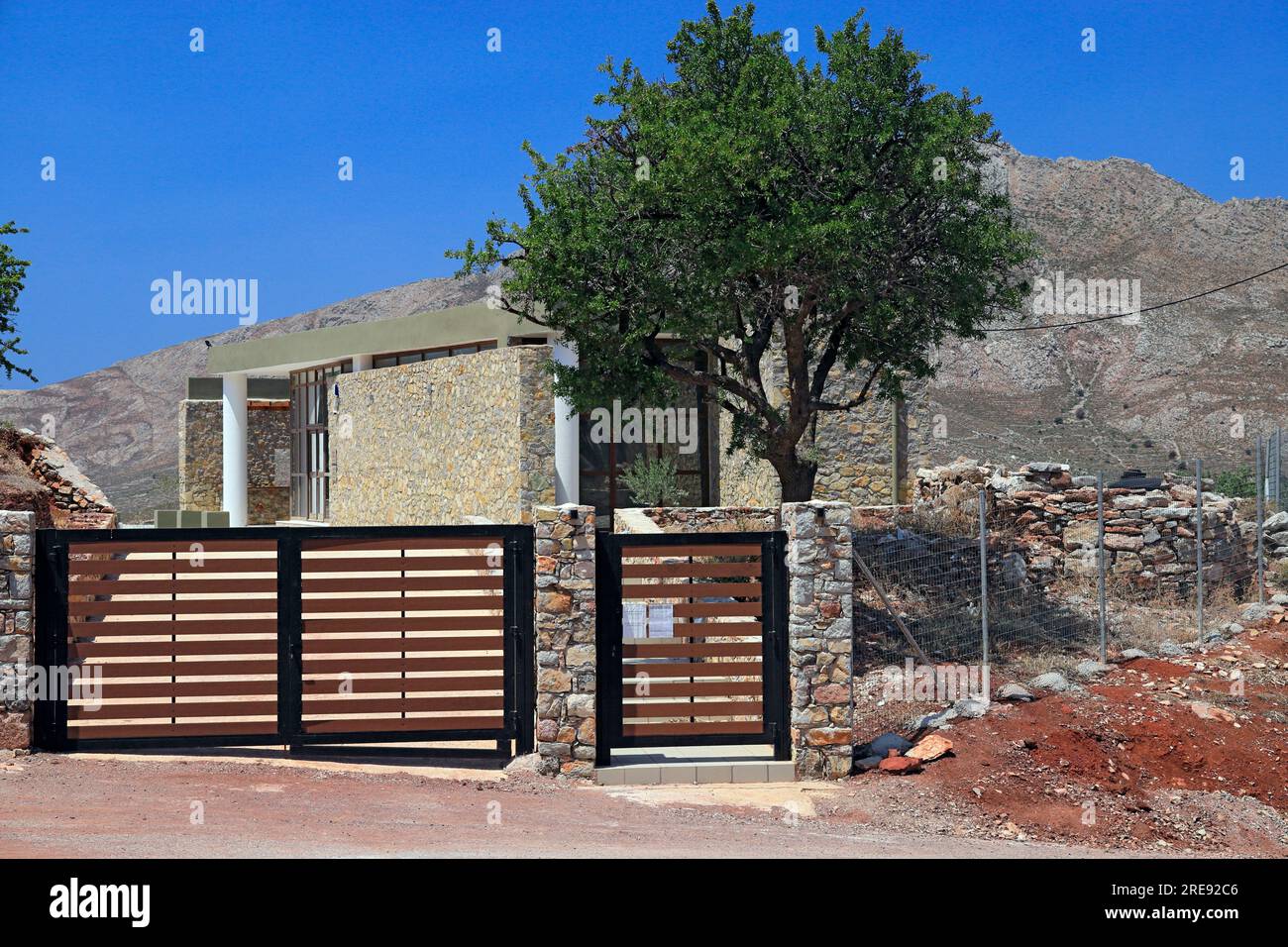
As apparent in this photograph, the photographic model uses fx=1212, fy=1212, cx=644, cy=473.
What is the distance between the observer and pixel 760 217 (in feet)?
59.8

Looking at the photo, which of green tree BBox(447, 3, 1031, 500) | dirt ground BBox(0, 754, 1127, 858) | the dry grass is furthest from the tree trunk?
dirt ground BBox(0, 754, 1127, 858)

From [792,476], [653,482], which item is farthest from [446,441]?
[792,476]

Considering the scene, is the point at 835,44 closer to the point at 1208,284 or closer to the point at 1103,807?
the point at 1103,807

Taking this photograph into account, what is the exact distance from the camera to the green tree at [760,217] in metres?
17.6

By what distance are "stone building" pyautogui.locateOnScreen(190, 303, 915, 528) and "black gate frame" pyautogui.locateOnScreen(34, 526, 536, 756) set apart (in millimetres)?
10357

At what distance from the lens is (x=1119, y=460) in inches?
2254

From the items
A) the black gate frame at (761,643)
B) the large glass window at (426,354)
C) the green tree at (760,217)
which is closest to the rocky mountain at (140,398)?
the large glass window at (426,354)

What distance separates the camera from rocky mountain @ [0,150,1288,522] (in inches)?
2415

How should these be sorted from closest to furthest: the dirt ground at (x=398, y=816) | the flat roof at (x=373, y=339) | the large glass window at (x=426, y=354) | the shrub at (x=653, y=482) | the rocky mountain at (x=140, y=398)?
1. the dirt ground at (x=398, y=816)
2. the flat roof at (x=373, y=339)
3. the shrub at (x=653, y=482)
4. the large glass window at (x=426, y=354)
5. the rocky mountain at (x=140, y=398)

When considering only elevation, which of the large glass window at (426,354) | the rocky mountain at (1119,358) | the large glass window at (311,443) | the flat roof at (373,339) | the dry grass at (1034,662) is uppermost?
the rocky mountain at (1119,358)

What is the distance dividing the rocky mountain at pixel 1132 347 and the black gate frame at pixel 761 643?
45.6 meters

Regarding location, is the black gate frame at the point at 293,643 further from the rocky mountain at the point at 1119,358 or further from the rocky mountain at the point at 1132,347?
the rocky mountain at the point at 1132,347

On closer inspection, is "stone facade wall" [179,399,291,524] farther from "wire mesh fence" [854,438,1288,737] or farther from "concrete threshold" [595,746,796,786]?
"concrete threshold" [595,746,796,786]

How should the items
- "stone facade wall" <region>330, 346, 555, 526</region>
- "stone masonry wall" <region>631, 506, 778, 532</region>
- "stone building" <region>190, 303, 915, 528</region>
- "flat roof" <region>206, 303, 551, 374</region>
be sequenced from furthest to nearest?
"flat roof" <region>206, 303, 551, 374</region> → "stone building" <region>190, 303, 915, 528</region> → "stone facade wall" <region>330, 346, 555, 526</region> → "stone masonry wall" <region>631, 506, 778, 532</region>
